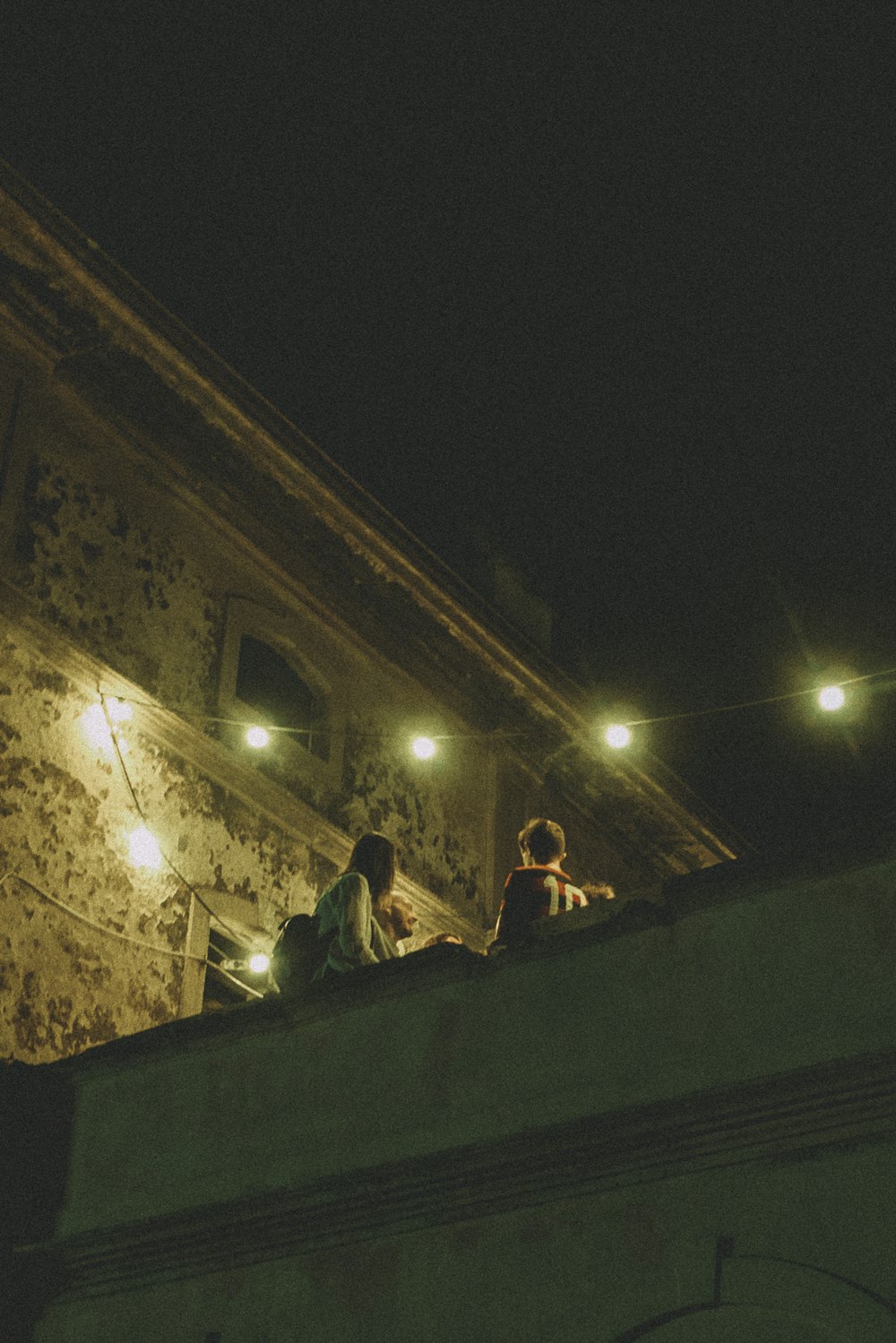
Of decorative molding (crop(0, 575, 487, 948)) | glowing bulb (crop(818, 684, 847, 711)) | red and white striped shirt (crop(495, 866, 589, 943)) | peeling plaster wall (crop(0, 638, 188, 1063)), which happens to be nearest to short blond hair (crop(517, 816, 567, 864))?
red and white striped shirt (crop(495, 866, 589, 943))

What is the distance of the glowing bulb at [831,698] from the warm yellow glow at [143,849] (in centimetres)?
562

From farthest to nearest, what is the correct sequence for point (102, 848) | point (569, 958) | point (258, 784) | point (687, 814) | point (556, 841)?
point (687, 814)
point (258, 784)
point (102, 848)
point (556, 841)
point (569, 958)

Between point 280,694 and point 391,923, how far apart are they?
494 cm

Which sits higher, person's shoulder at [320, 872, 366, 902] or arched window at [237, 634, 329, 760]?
arched window at [237, 634, 329, 760]

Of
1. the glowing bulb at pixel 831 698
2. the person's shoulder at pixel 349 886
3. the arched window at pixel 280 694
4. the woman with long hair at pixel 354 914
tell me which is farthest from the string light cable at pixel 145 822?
the glowing bulb at pixel 831 698

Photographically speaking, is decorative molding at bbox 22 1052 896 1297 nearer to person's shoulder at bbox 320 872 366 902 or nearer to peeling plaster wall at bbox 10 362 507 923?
person's shoulder at bbox 320 872 366 902

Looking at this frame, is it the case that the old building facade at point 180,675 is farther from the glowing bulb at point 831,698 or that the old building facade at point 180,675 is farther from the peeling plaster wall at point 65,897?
the glowing bulb at point 831,698

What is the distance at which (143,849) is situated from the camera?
12.0m

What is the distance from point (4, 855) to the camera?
10.9 m

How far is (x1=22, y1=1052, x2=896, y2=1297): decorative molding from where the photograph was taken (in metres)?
6.87

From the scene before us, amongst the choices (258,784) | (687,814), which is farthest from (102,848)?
(687,814)

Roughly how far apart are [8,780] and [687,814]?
10.9m

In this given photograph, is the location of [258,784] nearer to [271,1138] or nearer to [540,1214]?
[271,1138]

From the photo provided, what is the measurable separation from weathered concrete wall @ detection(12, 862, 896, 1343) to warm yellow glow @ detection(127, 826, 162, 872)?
10.1ft
